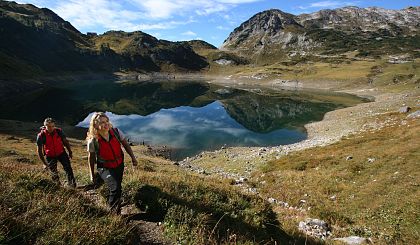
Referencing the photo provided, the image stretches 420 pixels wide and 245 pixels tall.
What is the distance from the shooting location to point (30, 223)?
21.5 feet

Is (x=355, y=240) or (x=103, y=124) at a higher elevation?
(x=103, y=124)

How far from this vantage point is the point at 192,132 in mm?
73062

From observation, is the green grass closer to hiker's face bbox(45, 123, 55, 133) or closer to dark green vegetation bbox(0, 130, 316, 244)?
dark green vegetation bbox(0, 130, 316, 244)

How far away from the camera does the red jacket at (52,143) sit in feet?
47.9

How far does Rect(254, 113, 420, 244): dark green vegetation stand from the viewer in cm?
1525

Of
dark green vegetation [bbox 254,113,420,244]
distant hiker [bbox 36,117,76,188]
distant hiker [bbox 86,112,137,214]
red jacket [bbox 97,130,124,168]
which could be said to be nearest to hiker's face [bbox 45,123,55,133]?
distant hiker [bbox 36,117,76,188]

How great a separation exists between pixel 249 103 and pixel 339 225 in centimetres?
10642

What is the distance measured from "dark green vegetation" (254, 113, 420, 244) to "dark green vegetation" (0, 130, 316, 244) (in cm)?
308

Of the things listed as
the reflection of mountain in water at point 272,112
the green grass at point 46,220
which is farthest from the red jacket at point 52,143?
the reflection of mountain in water at point 272,112

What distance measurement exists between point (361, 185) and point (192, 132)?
172 feet

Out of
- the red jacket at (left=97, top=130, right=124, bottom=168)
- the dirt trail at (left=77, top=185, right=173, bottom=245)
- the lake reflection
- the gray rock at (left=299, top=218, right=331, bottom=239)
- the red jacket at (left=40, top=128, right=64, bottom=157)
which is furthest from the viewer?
the lake reflection

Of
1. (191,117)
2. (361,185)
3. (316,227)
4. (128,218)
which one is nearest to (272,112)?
(191,117)

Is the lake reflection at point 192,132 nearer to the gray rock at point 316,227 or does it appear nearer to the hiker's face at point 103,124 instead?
the gray rock at point 316,227

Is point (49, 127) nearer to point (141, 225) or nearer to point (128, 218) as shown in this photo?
point (128, 218)
